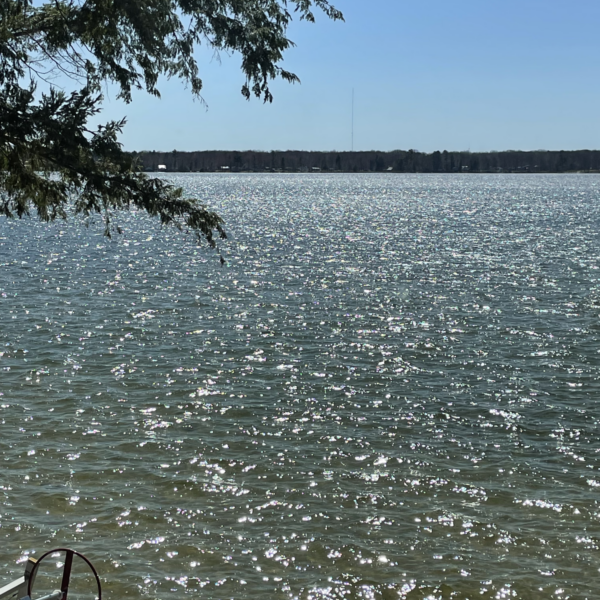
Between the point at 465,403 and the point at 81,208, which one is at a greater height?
the point at 81,208

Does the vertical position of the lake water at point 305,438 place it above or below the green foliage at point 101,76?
below

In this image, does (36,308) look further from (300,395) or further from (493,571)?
(493,571)

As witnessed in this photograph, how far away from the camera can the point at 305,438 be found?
533 inches

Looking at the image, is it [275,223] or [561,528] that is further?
[275,223]

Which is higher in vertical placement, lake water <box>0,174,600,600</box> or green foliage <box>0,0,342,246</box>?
green foliage <box>0,0,342,246</box>

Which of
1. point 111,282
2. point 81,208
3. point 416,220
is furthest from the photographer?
point 416,220

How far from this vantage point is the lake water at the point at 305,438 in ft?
30.6

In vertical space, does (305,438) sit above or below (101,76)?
below

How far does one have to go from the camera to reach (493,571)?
9133 millimetres

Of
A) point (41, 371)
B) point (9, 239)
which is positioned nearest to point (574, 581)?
point (41, 371)

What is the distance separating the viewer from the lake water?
30.6ft

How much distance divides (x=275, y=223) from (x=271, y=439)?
60386 millimetres

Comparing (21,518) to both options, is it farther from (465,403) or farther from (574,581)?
(465,403)

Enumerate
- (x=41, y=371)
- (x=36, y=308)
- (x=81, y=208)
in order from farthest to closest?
(x=36, y=308)
(x=41, y=371)
(x=81, y=208)
